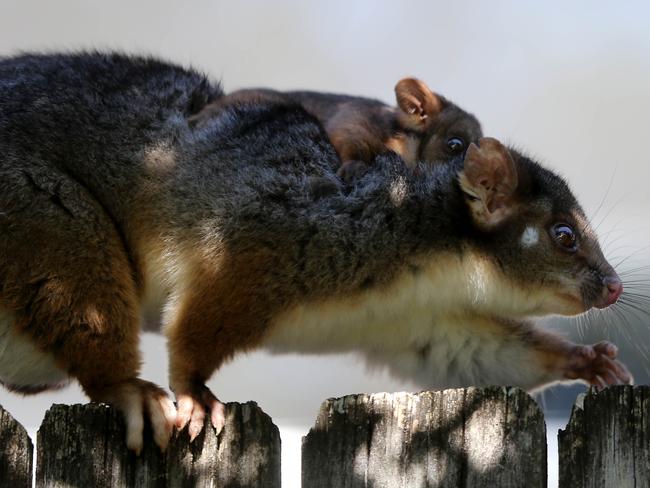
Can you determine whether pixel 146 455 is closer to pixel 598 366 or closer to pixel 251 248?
pixel 251 248

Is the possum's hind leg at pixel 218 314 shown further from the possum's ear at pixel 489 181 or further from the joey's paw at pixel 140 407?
the possum's ear at pixel 489 181

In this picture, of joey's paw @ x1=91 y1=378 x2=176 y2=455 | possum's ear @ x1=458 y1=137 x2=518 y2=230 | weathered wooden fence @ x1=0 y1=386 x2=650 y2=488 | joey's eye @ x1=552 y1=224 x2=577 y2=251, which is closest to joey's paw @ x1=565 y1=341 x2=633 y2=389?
joey's eye @ x1=552 y1=224 x2=577 y2=251

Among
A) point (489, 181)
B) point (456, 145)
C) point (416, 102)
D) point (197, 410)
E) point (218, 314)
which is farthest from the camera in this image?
point (416, 102)

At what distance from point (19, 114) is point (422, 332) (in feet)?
6.91

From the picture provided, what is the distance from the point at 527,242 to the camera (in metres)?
4.83

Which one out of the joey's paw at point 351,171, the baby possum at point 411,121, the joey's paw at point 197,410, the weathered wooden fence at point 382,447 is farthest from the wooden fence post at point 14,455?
the baby possum at point 411,121

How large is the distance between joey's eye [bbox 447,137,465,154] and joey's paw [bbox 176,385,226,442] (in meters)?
Answer: 2.10

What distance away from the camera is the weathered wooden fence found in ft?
10.7

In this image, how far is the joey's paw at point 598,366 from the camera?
4.74 metres

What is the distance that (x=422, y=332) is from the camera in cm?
488

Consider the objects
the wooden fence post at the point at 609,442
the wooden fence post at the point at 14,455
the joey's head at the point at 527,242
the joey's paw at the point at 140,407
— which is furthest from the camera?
the joey's head at the point at 527,242

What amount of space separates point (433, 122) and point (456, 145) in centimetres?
19

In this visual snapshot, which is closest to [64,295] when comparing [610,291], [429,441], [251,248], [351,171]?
[251,248]

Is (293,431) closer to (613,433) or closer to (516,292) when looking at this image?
(516,292)
